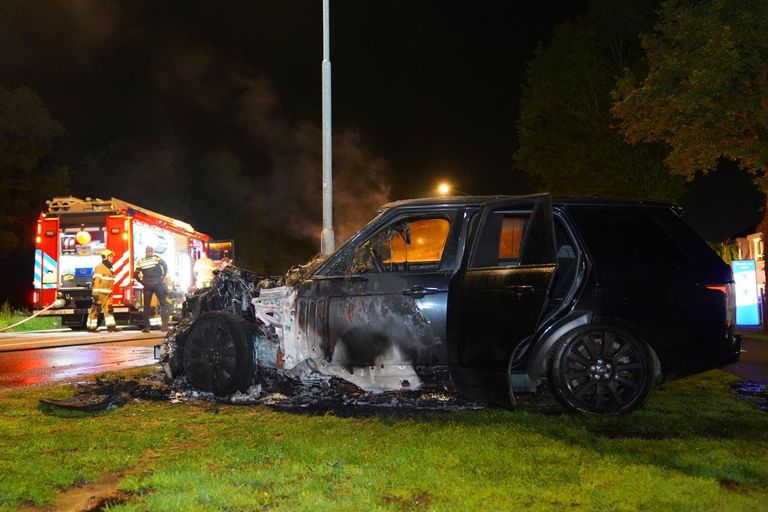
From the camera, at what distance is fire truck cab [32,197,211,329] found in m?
16.2

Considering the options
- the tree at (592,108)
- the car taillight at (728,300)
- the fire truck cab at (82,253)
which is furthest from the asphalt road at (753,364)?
the tree at (592,108)

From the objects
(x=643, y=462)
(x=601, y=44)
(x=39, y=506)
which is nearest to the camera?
(x=39, y=506)

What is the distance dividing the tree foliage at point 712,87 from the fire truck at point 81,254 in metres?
12.6

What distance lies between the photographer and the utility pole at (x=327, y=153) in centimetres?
1091

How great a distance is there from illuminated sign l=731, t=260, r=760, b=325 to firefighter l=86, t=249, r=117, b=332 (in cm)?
1529

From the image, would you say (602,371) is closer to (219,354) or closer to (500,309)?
(500,309)

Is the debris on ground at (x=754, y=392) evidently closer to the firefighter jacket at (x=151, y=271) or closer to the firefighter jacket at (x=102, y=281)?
the firefighter jacket at (x=151, y=271)

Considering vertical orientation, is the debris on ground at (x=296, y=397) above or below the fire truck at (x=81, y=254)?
below

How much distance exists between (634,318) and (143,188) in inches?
1614

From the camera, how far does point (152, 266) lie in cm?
1403

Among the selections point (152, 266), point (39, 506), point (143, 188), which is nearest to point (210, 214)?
point (143, 188)

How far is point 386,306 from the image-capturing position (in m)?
5.47

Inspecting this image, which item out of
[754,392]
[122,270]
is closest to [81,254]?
[122,270]

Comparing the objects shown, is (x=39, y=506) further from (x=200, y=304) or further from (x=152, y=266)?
(x=152, y=266)
